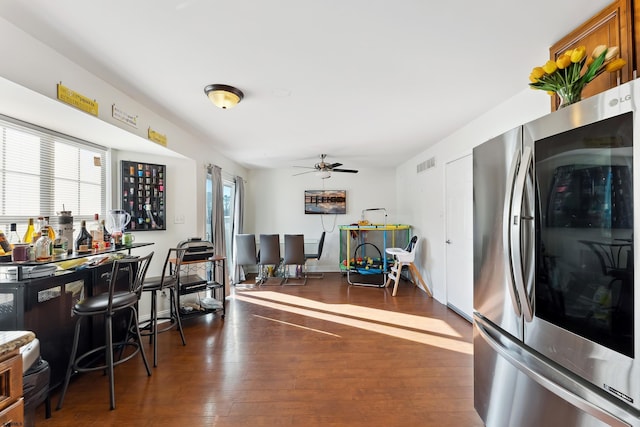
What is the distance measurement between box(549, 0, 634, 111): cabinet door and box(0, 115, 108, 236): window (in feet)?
12.3

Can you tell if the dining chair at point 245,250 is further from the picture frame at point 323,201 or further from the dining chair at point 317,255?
the picture frame at point 323,201

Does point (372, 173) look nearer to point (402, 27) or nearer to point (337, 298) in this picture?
point (337, 298)

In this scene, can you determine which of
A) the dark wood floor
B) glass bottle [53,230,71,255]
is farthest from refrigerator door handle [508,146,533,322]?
glass bottle [53,230,71,255]

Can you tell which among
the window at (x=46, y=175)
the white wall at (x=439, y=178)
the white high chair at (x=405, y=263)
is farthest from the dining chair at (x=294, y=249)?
the window at (x=46, y=175)

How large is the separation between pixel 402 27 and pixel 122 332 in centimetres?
335

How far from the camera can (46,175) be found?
7.48 feet

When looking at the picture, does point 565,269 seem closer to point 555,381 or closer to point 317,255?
point 555,381

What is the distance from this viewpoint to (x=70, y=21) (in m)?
1.41

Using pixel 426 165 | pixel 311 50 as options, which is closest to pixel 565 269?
pixel 311 50

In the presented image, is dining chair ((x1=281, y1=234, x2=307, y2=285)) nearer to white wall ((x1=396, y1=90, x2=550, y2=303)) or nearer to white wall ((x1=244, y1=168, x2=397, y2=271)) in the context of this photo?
white wall ((x1=244, y1=168, x2=397, y2=271))

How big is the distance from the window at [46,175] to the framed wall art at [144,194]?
0.21 meters

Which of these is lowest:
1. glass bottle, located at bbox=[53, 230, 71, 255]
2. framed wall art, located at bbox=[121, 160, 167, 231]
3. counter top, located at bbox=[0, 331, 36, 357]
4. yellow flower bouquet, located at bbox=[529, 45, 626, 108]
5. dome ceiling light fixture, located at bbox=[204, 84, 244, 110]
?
counter top, located at bbox=[0, 331, 36, 357]

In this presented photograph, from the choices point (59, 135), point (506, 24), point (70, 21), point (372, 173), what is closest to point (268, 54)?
point (70, 21)

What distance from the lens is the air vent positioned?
4.01 m
